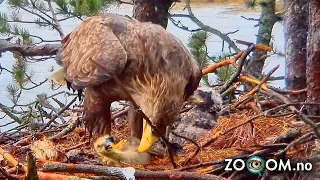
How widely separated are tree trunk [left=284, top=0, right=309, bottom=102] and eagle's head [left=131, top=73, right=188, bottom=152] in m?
1.05

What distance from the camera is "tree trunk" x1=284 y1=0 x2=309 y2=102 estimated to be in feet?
12.7

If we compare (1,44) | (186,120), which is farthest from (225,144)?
(1,44)

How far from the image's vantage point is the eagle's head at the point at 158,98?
2845 mm

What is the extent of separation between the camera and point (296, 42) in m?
3.90

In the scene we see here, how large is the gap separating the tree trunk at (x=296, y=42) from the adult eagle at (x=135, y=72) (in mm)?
888

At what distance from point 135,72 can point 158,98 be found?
0.70 ft

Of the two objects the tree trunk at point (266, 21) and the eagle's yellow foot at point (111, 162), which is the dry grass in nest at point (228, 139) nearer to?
the eagle's yellow foot at point (111, 162)

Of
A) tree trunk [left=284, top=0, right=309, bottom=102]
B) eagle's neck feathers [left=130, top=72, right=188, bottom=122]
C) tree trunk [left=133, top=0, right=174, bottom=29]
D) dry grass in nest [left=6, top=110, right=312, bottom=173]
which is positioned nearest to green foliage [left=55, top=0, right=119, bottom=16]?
tree trunk [left=133, top=0, right=174, bottom=29]

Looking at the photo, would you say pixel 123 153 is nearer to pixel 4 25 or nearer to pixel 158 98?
pixel 158 98

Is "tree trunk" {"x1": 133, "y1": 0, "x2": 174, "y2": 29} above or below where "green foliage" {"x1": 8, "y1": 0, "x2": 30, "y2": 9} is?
above

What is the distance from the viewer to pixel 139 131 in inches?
132

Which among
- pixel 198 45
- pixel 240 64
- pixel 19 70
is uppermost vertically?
pixel 240 64

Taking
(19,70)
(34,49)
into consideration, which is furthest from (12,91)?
(34,49)

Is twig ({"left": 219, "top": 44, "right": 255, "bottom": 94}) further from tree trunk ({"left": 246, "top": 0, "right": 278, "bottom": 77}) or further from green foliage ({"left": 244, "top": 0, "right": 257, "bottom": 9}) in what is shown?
green foliage ({"left": 244, "top": 0, "right": 257, "bottom": 9})
